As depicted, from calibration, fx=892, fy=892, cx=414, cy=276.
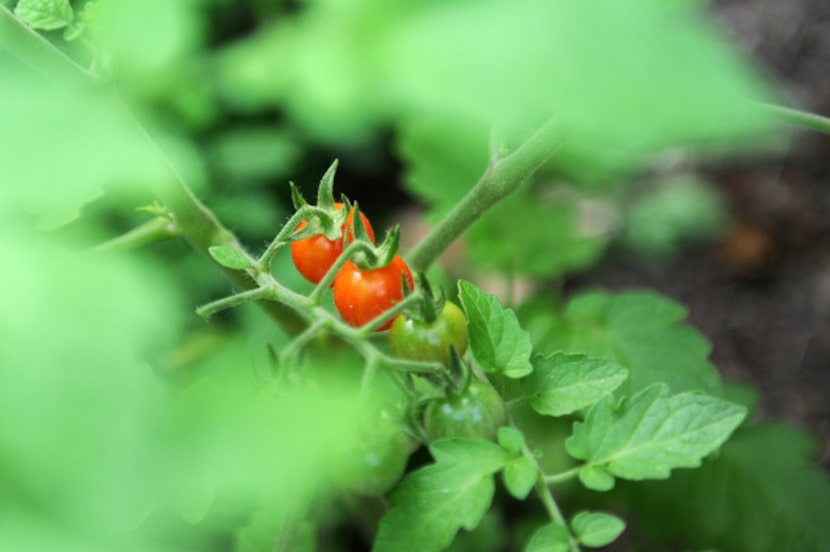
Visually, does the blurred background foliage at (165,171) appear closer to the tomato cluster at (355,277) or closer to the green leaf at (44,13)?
the green leaf at (44,13)

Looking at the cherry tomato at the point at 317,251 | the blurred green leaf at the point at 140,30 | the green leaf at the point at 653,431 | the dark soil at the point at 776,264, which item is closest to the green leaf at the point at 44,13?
the blurred green leaf at the point at 140,30

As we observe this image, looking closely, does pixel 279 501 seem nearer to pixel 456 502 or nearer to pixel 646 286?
pixel 456 502

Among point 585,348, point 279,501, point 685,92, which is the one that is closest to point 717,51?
point 685,92

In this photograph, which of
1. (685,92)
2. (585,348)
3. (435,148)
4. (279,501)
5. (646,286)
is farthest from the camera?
(646,286)

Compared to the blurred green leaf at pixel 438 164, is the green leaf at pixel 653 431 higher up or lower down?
lower down

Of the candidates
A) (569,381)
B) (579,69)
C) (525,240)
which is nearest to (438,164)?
(525,240)

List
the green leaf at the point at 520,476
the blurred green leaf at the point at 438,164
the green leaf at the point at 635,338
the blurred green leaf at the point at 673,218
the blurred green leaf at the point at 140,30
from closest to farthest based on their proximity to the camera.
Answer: the blurred green leaf at the point at 140,30, the green leaf at the point at 520,476, the green leaf at the point at 635,338, the blurred green leaf at the point at 438,164, the blurred green leaf at the point at 673,218
